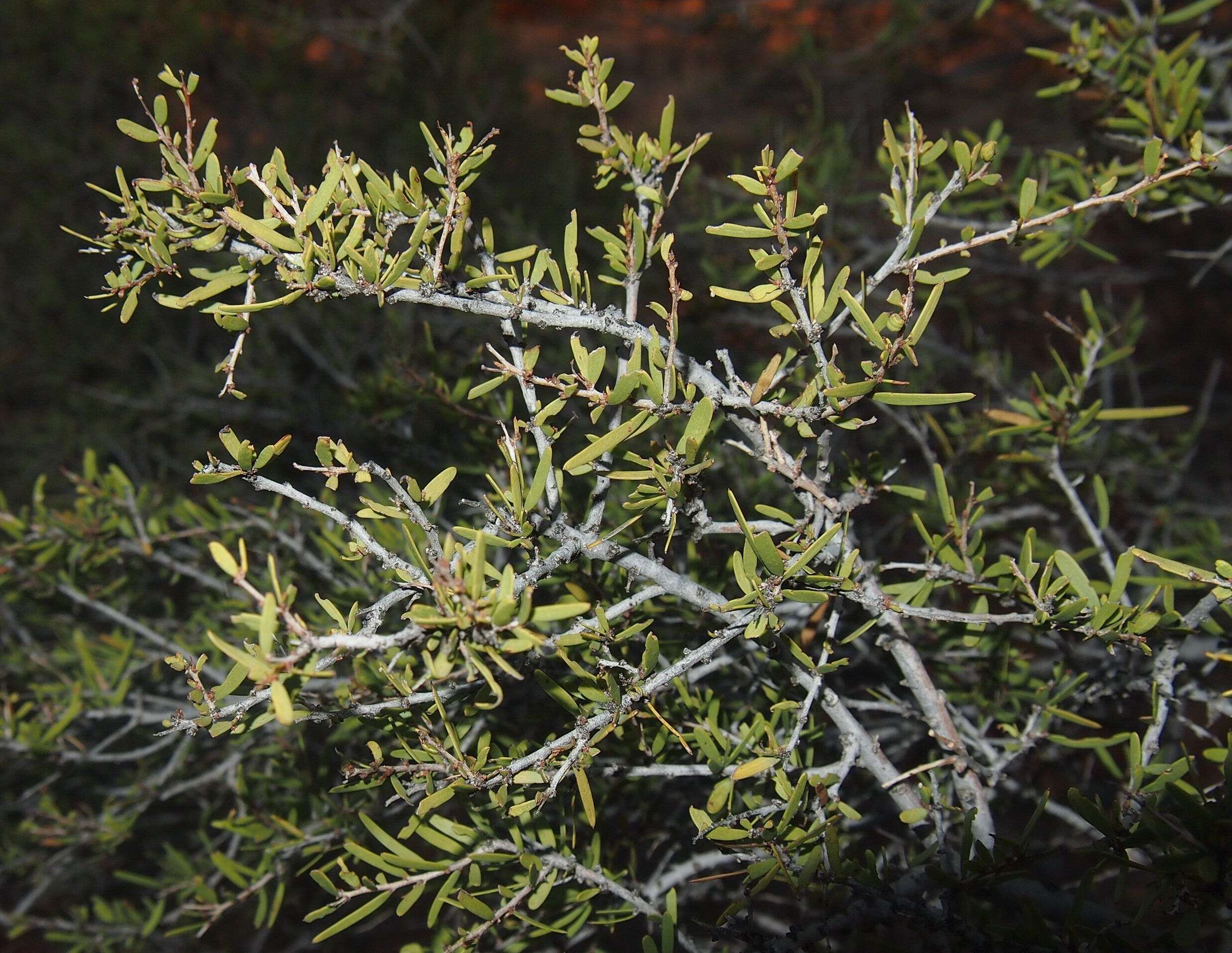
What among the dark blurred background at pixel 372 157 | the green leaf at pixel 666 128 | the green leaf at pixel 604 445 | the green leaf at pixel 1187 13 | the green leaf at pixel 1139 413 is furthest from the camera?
the dark blurred background at pixel 372 157

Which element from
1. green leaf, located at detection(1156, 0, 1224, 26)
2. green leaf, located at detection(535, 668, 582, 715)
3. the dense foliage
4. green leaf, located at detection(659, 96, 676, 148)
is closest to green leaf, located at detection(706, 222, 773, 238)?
the dense foliage

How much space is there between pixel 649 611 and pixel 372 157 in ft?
7.31

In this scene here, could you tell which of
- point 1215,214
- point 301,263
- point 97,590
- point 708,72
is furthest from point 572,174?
point 708,72

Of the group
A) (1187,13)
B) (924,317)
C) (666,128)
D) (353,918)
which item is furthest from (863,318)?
(1187,13)

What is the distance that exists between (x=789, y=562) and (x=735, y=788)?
326 millimetres

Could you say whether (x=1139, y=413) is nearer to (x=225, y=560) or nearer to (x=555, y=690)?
(x=555, y=690)

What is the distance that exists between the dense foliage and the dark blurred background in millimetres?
384

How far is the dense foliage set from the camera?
668mm

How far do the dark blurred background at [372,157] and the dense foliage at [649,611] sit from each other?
38cm

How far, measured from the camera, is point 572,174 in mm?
2234

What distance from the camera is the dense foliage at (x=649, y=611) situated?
67 cm

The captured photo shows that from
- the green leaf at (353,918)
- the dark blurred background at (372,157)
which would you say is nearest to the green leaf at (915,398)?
the green leaf at (353,918)

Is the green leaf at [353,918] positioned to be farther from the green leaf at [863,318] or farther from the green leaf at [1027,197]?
the green leaf at [1027,197]

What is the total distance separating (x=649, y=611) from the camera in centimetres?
86
